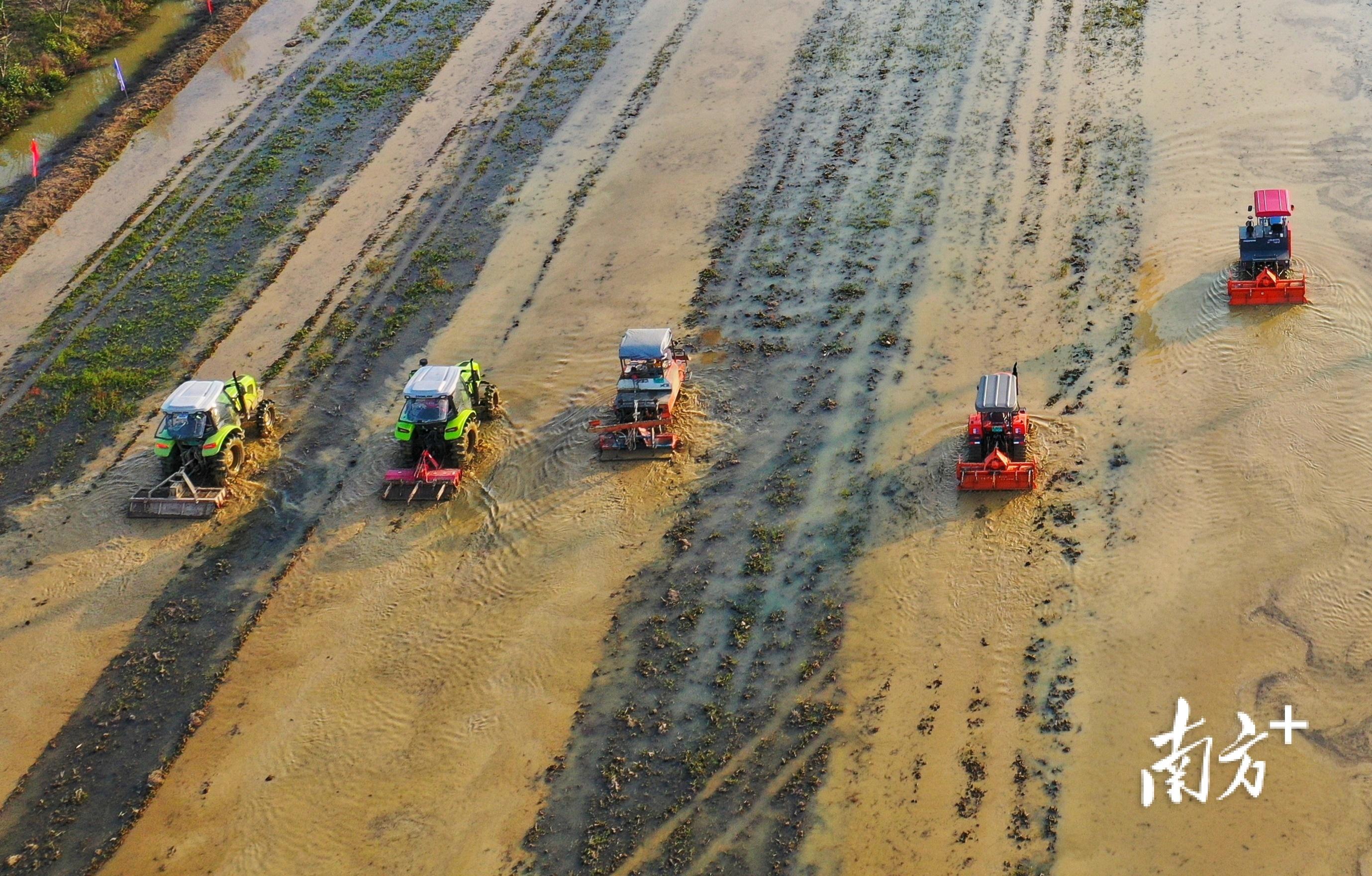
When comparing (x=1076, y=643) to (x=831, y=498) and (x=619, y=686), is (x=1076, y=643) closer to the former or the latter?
(x=831, y=498)

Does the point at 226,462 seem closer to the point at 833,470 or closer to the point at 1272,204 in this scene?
the point at 833,470

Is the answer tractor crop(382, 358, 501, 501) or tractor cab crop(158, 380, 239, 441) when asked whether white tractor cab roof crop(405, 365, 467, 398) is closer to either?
tractor crop(382, 358, 501, 501)

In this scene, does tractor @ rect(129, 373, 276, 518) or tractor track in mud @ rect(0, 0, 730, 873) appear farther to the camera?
tractor @ rect(129, 373, 276, 518)

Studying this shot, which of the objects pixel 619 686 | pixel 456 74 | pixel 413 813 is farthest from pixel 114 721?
pixel 456 74

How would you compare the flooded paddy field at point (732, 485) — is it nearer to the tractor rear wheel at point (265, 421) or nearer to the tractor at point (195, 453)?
the tractor at point (195, 453)

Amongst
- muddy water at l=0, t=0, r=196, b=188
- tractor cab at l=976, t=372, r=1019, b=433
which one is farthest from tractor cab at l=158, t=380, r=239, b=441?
muddy water at l=0, t=0, r=196, b=188

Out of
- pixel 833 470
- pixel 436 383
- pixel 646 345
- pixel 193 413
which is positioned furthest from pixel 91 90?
pixel 833 470

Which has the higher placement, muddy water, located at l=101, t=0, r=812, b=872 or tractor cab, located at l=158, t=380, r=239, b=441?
tractor cab, located at l=158, t=380, r=239, b=441
